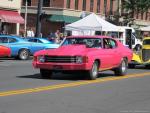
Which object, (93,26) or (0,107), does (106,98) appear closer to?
(0,107)

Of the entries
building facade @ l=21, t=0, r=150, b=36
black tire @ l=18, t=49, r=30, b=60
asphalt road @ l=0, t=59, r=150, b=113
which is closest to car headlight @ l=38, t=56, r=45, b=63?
asphalt road @ l=0, t=59, r=150, b=113

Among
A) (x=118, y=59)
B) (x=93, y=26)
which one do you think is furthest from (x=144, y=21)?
(x=118, y=59)

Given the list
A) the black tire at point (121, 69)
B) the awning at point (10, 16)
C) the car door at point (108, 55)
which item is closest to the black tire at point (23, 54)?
the black tire at point (121, 69)

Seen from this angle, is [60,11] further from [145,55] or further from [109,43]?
[109,43]

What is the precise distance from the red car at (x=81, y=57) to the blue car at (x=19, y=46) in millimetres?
11675

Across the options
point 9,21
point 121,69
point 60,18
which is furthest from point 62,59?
point 60,18

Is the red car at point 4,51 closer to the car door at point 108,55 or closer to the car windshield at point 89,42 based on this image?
the car windshield at point 89,42

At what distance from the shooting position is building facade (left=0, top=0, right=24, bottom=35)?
50250 mm

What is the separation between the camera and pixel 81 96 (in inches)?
515

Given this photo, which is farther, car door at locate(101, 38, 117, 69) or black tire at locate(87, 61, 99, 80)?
car door at locate(101, 38, 117, 69)

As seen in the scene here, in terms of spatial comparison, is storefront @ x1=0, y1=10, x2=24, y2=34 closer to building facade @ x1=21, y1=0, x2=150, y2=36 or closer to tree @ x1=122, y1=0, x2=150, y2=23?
building facade @ x1=21, y1=0, x2=150, y2=36

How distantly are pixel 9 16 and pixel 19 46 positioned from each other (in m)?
20.6

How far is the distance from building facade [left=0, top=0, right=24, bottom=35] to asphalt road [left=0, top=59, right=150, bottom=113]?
1268 inches

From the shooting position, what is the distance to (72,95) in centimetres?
1323
